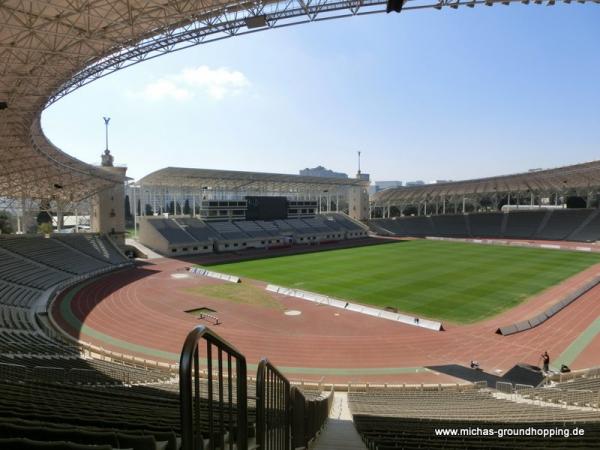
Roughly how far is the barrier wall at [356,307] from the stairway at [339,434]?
→ 12.9m

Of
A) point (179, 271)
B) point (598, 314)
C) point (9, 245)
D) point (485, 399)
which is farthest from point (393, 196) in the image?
point (485, 399)

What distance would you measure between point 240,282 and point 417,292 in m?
16.7

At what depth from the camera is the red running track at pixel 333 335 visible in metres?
20.5

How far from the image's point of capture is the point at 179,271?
4522 centimetres

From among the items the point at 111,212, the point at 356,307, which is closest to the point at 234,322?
the point at 356,307

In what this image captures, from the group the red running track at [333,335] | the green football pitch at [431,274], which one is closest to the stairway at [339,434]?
the red running track at [333,335]

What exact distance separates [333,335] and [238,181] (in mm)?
46486

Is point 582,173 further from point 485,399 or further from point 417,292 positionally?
point 485,399

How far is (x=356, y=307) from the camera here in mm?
Answer: 29297

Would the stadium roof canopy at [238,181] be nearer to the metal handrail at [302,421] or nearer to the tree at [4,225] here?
the tree at [4,225]

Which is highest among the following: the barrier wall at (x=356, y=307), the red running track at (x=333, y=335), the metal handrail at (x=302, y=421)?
the metal handrail at (x=302, y=421)

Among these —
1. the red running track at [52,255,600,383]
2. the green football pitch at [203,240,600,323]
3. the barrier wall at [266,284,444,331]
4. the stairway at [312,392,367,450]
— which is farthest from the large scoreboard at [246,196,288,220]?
the stairway at [312,392,367,450]

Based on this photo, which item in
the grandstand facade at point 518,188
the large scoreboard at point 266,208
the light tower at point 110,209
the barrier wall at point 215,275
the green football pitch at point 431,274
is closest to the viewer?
the green football pitch at point 431,274

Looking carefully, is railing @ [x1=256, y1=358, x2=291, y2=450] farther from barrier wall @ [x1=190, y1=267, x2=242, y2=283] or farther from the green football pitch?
barrier wall @ [x1=190, y1=267, x2=242, y2=283]
